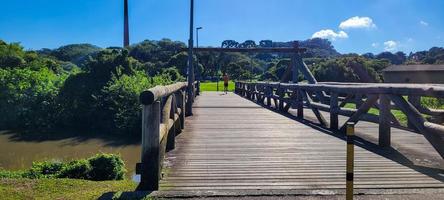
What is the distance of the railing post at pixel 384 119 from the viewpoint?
763 centimetres

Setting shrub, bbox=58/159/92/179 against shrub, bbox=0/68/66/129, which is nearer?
shrub, bbox=58/159/92/179

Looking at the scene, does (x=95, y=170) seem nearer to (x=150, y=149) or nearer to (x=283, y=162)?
(x=283, y=162)

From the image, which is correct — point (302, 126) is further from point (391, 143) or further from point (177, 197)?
point (177, 197)

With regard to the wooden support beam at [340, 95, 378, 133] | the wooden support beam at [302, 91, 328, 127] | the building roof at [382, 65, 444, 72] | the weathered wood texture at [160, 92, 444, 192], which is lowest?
the weathered wood texture at [160, 92, 444, 192]

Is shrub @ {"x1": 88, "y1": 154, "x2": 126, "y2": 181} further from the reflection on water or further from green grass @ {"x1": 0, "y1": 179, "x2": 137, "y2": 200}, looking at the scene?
the reflection on water

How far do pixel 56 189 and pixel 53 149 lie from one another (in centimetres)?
2077

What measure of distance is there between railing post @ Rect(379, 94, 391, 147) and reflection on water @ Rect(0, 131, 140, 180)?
39.8 ft

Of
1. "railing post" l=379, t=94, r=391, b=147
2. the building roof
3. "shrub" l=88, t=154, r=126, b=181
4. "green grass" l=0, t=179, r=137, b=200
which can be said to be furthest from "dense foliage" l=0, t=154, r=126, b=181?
the building roof

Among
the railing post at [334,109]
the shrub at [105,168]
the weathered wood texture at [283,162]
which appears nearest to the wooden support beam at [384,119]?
the weathered wood texture at [283,162]

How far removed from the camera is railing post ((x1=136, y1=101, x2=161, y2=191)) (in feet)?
15.9

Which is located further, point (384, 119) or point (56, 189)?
point (384, 119)

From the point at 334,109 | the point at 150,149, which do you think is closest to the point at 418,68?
the point at 334,109

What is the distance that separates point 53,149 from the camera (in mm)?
24797

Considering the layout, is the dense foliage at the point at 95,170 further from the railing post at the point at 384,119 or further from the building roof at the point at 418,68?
the building roof at the point at 418,68
